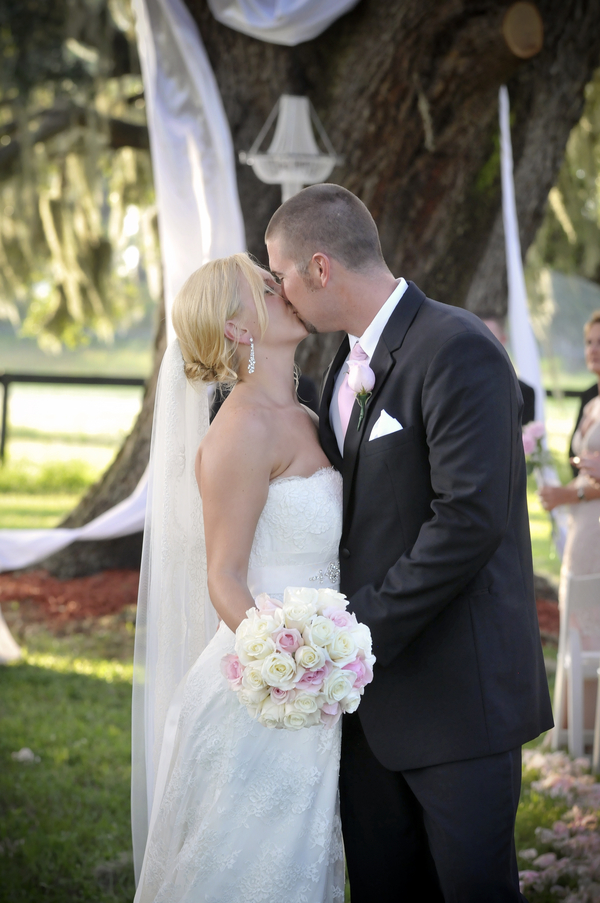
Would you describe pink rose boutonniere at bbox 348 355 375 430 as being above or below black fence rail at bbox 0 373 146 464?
above

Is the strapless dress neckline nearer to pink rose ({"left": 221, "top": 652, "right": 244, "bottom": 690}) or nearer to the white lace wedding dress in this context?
the white lace wedding dress

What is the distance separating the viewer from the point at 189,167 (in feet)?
15.3

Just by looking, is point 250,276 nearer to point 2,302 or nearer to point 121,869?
point 121,869

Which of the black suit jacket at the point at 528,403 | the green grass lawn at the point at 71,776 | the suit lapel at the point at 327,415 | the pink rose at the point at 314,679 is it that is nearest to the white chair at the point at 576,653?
the green grass lawn at the point at 71,776

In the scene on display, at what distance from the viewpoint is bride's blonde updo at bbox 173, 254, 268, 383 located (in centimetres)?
230

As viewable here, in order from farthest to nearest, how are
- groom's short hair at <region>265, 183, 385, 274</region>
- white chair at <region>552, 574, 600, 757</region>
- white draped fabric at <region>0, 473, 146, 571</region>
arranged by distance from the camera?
white draped fabric at <region>0, 473, 146, 571</region>
white chair at <region>552, 574, 600, 757</region>
groom's short hair at <region>265, 183, 385, 274</region>

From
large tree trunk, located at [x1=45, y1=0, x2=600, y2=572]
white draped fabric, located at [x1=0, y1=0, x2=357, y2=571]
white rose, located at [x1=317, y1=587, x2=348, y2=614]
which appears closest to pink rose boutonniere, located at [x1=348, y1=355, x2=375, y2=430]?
white rose, located at [x1=317, y1=587, x2=348, y2=614]

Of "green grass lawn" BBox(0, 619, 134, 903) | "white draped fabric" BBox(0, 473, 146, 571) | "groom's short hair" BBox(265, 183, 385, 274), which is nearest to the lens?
"groom's short hair" BBox(265, 183, 385, 274)

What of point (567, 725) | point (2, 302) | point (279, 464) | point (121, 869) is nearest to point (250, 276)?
point (279, 464)

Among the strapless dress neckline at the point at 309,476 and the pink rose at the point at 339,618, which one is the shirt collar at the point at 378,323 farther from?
the pink rose at the point at 339,618

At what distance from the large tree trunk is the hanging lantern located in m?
0.47

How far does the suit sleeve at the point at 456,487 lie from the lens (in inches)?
73.4

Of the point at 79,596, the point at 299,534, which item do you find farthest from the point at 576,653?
the point at 79,596

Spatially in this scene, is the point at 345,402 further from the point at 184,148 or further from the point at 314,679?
the point at 184,148
